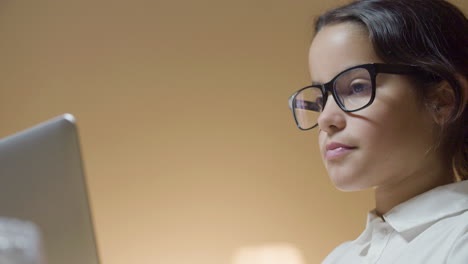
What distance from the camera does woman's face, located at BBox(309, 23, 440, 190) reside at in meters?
0.66

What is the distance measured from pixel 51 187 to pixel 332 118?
38 cm

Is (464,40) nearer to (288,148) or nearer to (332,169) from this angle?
(332,169)

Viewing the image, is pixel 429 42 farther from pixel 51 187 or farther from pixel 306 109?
pixel 51 187

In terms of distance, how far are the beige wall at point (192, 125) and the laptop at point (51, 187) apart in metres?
1.17

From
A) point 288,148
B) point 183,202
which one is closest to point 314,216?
point 288,148

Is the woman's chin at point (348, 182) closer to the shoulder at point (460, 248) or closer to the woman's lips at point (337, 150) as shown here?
the woman's lips at point (337, 150)

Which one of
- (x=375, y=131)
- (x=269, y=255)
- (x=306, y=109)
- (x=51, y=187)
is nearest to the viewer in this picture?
(x=51, y=187)

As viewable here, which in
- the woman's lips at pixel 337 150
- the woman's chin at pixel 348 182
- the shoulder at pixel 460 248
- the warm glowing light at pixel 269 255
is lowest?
the warm glowing light at pixel 269 255

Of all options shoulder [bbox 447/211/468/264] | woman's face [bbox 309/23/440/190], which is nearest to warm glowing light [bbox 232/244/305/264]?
woman's face [bbox 309/23/440/190]

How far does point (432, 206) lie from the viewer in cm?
67

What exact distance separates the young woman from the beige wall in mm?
931

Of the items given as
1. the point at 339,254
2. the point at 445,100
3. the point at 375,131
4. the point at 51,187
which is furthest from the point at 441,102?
the point at 51,187

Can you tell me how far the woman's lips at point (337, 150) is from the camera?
68cm

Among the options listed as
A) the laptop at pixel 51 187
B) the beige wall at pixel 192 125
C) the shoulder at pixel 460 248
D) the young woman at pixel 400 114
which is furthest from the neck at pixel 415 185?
the beige wall at pixel 192 125
